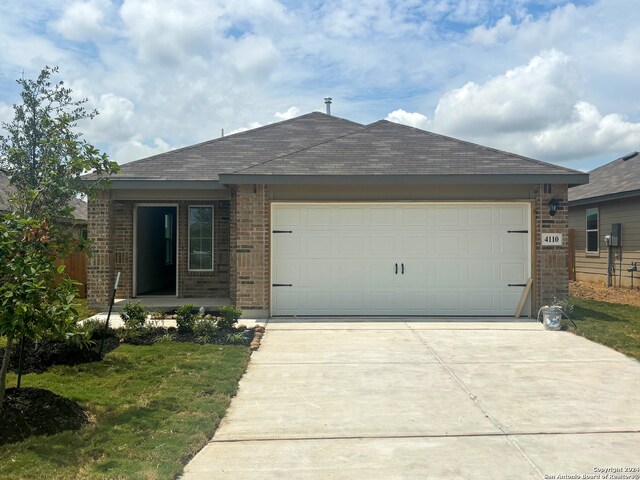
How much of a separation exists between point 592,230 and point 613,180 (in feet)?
5.83

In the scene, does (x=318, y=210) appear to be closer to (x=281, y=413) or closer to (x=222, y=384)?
(x=222, y=384)

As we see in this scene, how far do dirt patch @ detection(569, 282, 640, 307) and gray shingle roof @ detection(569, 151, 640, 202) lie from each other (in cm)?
282

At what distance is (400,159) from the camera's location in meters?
10.9

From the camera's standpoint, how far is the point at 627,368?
662 cm

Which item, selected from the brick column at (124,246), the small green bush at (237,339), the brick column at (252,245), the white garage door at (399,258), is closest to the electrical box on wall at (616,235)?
the white garage door at (399,258)

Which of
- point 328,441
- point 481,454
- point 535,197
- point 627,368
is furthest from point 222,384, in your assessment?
point 535,197

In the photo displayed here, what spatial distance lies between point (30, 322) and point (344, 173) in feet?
22.3

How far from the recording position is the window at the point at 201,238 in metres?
13.0

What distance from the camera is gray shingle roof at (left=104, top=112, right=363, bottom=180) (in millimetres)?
11555

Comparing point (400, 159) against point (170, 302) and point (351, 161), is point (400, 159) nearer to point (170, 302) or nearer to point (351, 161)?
point (351, 161)

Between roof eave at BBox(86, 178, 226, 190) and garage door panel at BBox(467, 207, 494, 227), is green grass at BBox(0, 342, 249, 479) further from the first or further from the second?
garage door panel at BBox(467, 207, 494, 227)

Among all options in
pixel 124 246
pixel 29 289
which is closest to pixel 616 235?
pixel 124 246

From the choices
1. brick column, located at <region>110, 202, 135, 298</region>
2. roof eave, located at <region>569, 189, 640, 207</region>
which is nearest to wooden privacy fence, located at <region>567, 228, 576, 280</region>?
roof eave, located at <region>569, 189, 640, 207</region>

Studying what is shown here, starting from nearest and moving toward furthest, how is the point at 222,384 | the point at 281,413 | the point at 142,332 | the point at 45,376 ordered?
the point at 281,413 → the point at 222,384 → the point at 45,376 → the point at 142,332
